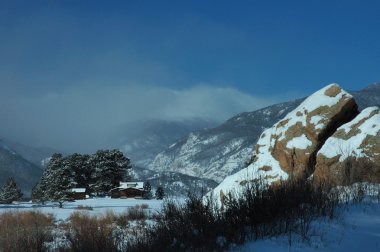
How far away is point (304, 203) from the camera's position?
789 cm

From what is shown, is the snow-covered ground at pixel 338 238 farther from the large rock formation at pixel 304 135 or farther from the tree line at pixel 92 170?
the tree line at pixel 92 170

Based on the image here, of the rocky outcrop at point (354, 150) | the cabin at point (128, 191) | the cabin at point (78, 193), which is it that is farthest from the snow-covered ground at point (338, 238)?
the cabin at point (78, 193)

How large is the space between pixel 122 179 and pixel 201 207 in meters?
67.3

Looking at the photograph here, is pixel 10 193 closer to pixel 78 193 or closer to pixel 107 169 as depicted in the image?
pixel 78 193

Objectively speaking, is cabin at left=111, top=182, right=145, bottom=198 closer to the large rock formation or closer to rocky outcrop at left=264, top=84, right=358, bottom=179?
the large rock formation

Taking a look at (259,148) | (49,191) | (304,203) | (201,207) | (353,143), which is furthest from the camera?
(49,191)

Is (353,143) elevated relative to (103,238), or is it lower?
elevated

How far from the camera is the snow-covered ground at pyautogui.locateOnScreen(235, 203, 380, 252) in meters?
6.15

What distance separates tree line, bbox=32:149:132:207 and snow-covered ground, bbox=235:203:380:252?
61.3 meters

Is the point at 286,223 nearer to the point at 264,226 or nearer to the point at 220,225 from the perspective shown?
the point at 264,226

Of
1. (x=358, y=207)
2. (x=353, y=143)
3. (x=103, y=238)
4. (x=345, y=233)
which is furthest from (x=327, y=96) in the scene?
(x=103, y=238)

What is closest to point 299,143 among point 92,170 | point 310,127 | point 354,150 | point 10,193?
point 310,127

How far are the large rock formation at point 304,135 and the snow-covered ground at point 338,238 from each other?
10.0 meters

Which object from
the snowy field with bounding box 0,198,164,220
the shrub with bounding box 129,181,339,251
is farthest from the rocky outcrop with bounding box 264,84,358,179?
the shrub with bounding box 129,181,339,251
